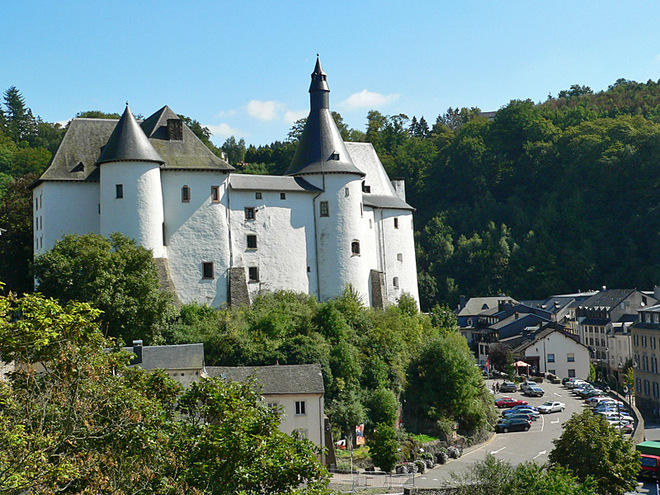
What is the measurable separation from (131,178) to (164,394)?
2581 centimetres

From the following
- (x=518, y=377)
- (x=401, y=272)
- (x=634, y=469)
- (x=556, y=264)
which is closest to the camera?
(x=634, y=469)

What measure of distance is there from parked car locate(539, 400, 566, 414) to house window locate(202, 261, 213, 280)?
69.4 ft

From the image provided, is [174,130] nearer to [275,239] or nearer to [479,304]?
[275,239]

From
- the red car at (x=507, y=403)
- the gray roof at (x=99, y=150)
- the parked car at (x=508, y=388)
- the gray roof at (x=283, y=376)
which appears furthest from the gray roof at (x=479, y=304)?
the gray roof at (x=283, y=376)

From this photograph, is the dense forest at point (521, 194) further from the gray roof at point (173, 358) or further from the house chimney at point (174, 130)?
the gray roof at point (173, 358)

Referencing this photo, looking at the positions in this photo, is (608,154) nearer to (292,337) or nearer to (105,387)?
(292,337)

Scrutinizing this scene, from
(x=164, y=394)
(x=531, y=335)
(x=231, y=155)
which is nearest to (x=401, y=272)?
(x=531, y=335)

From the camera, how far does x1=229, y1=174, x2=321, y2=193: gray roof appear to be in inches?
1852

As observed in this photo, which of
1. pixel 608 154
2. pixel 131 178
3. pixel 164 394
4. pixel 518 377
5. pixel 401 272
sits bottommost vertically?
pixel 518 377

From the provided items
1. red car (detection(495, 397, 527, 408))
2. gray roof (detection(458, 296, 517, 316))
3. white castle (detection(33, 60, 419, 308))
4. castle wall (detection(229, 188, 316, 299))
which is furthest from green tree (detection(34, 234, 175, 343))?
gray roof (detection(458, 296, 517, 316))

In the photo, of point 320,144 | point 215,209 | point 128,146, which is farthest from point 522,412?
point 128,146

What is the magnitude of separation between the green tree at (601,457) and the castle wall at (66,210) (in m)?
25.7

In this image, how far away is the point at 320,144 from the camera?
50.4 meters

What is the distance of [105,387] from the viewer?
51.1 ft
